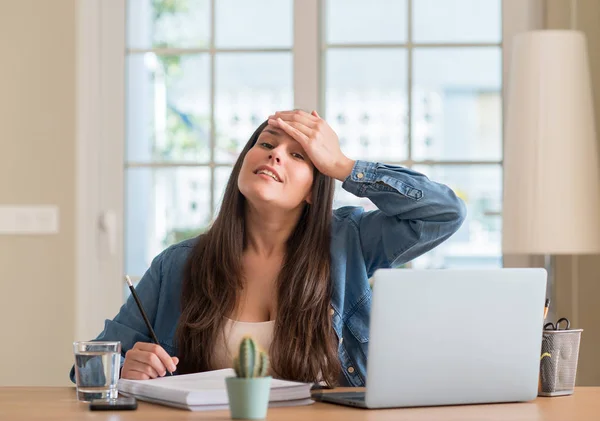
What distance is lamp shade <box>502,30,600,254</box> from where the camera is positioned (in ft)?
10.1

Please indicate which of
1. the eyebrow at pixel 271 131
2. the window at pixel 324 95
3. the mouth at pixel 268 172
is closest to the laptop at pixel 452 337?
the mouth at pixel 268 172

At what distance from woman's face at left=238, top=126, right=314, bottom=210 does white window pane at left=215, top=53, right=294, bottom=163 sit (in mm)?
1524

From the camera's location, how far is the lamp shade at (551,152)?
10.1ft

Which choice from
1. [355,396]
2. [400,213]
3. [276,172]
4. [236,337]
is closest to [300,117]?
[276,172]

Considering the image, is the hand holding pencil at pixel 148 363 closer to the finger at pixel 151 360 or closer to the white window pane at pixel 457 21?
the finger at pixel 151 360

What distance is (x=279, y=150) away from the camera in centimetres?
222

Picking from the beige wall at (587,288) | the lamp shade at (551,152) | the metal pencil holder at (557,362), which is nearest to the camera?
the metal pencil holder at (557,362)

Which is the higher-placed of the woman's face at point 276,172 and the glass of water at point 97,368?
the woman's face at point 276,172

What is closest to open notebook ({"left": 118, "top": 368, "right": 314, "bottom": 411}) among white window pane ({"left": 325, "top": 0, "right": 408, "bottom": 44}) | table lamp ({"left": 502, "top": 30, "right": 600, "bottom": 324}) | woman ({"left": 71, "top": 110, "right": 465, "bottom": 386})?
woman ({"left": 71, "top": 110, "right": 465, "bottom": 386})

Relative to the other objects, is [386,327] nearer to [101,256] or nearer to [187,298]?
[187,298]

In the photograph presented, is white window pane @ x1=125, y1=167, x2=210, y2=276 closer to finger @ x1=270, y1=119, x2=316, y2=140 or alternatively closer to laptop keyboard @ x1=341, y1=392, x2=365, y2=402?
finger @ x1=270, y1=119, x2=316, y2=140

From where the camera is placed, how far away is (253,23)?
3836 millimetres

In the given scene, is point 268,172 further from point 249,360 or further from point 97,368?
point 249,360

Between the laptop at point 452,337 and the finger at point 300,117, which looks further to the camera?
the finger at point 300,117
